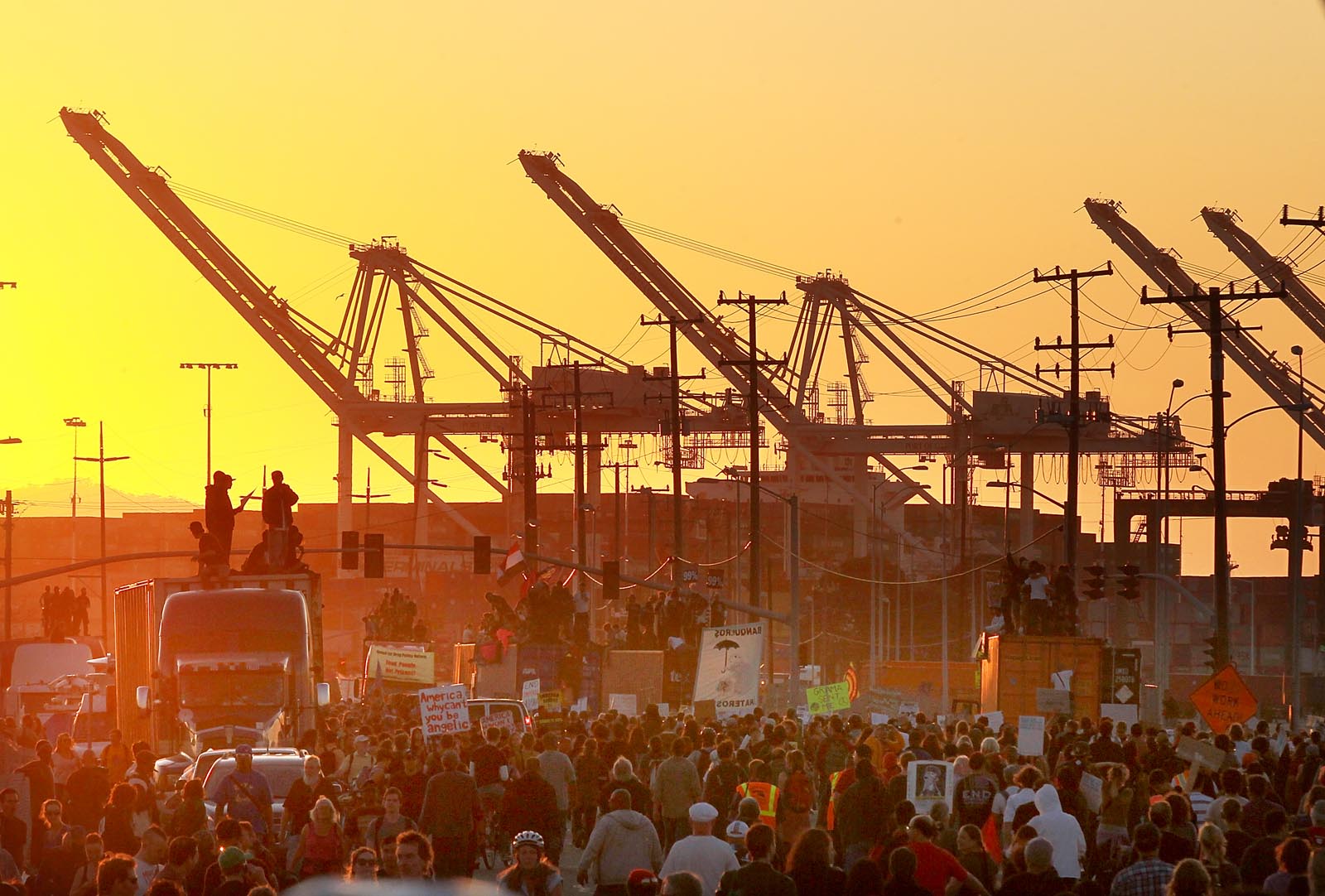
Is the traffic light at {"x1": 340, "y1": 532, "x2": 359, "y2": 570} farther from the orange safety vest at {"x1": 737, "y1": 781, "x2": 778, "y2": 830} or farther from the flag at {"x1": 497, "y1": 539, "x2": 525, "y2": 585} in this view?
the orange safety vest at {"x1": 737, "y1": 781, "x2": 778, "y2": 830}

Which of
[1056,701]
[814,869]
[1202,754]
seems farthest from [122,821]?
[1056,701]

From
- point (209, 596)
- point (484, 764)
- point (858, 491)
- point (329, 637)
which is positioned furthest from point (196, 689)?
point (329, 637)

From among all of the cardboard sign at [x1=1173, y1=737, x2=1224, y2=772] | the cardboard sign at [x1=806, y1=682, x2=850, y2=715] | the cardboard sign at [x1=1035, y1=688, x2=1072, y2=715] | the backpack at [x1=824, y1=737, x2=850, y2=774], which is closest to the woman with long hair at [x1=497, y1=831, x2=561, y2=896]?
the cardboard sign at [x1=1173, y1=737, x2=1224, y2=772]

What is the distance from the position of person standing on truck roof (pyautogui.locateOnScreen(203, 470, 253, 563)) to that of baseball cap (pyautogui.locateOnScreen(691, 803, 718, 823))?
2245 cm

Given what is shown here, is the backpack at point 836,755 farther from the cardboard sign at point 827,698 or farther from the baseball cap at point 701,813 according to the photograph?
the cardboard sign at point 827,698

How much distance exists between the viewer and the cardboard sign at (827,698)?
110 ft

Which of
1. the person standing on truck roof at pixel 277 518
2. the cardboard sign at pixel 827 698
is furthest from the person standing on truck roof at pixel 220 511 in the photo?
the cardboard sign at pixel 827 698

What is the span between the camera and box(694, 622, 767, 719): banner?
36.3 m

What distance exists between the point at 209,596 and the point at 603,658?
22.0 m

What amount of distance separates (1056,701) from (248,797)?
→ 768 inches

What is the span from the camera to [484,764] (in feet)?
81.1

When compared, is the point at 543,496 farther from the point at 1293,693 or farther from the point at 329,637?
the point at 1293,693

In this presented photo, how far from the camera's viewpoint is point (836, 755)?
79.0 ft

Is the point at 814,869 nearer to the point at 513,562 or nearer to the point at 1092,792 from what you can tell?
the point at 1092,792
